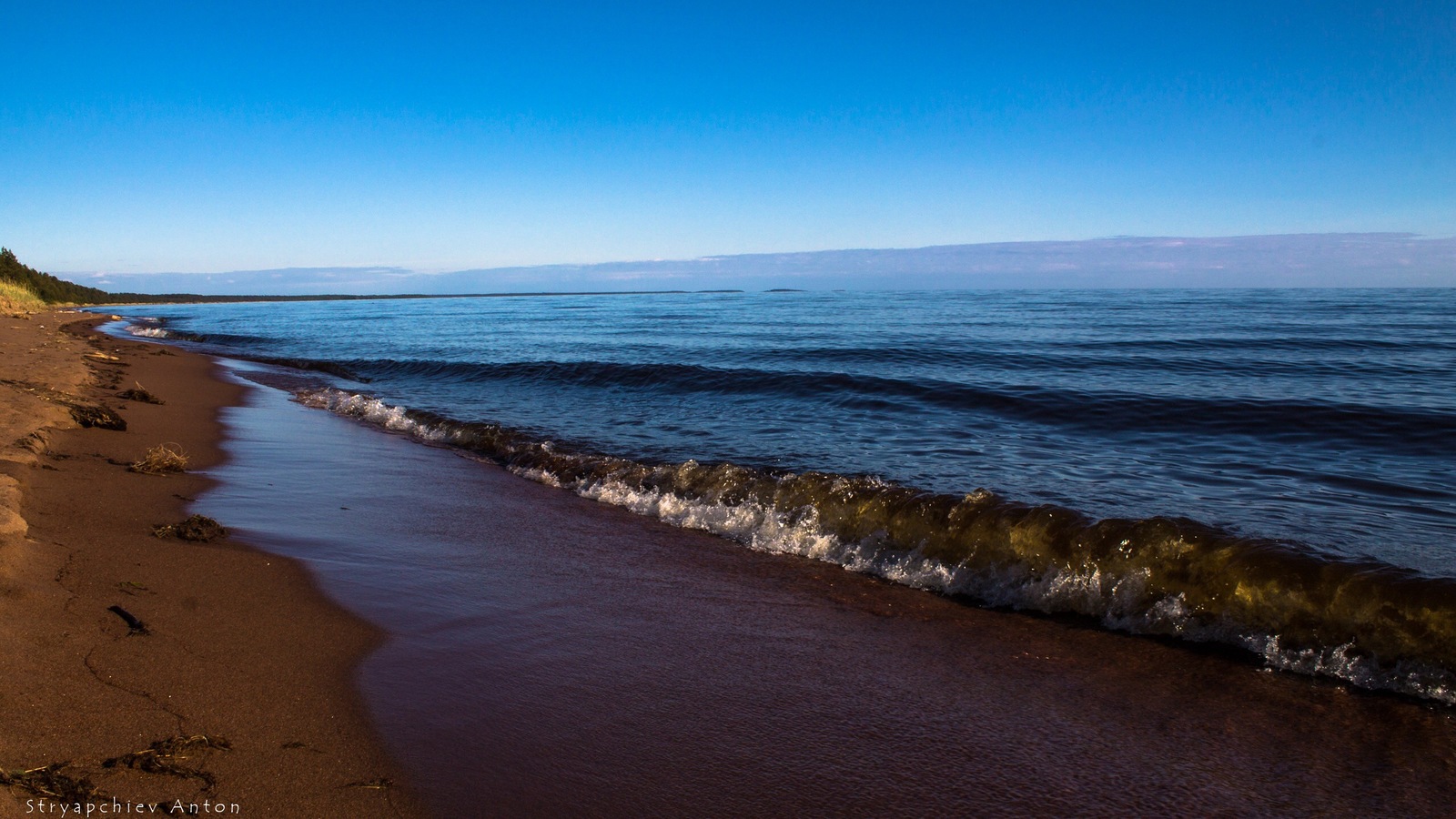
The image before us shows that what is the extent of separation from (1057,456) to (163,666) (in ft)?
29.8

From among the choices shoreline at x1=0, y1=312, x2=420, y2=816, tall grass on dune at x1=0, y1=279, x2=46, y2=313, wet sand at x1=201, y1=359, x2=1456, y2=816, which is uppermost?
tall grass on dune at x1=0, y1=279, x2=46, y2=313

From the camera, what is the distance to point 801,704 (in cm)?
390

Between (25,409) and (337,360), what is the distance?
52.5 feet

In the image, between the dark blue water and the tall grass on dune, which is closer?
the dark blue water

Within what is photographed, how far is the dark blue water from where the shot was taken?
5453 mm

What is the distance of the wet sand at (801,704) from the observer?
317cm

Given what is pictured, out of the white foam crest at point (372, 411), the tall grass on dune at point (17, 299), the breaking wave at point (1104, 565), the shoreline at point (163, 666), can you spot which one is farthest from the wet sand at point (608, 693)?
the tall grass on dune at point (17, 299)

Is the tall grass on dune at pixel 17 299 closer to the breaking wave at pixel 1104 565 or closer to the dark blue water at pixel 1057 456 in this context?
the dark blue water at pixel 1057 456

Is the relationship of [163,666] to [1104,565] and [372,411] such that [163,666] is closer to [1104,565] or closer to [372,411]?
[1104,565]

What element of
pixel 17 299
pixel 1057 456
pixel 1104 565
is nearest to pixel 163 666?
pixel 1104 565

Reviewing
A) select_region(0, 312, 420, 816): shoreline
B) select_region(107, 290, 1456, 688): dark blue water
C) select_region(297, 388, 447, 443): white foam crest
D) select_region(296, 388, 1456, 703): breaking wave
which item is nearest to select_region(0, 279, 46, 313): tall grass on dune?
select_region(107, 290, 1456, 688): dark blue water

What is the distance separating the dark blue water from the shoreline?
12.8 feet

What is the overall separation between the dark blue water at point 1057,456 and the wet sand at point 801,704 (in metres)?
0.73

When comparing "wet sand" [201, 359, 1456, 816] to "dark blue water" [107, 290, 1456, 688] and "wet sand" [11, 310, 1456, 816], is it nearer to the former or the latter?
"wet sand" [11, 310, 1456, 816]
